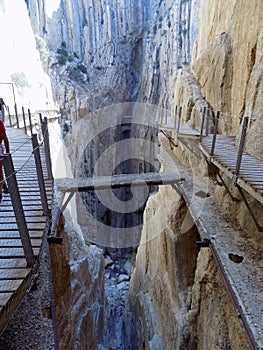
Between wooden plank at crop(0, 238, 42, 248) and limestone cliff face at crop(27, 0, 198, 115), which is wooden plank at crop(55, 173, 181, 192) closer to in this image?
wooden plank at crop(0, 238, 42, 248)

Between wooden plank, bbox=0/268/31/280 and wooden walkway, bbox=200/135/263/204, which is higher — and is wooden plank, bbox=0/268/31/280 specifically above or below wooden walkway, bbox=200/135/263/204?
below

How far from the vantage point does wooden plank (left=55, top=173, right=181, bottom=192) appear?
7336mm

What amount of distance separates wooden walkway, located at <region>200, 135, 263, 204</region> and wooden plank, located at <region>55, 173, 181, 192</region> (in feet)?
5.45

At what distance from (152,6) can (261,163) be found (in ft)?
106

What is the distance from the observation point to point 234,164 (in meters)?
4.93

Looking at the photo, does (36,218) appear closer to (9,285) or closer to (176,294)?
(9,285)

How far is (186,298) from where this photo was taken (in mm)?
7180

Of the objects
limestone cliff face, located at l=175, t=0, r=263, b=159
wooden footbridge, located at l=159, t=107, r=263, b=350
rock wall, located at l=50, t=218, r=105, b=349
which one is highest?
limestone cliff face, located at l=175, t=0, r=263, b=159

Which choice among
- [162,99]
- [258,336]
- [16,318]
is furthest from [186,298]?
[162,99]

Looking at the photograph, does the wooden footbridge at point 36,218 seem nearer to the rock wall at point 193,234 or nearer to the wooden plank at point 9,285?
the wooden plank at point 9,285

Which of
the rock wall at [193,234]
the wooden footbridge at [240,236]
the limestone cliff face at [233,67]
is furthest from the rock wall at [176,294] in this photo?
the limestone cliff face at [233,67]

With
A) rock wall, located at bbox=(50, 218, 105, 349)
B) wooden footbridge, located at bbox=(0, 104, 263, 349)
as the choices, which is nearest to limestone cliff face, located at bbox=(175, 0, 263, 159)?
wooden footbridge, located at bbox=(0, 104, 263, 349)

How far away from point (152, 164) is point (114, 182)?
57.4 ft

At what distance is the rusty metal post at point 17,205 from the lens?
250 cm
